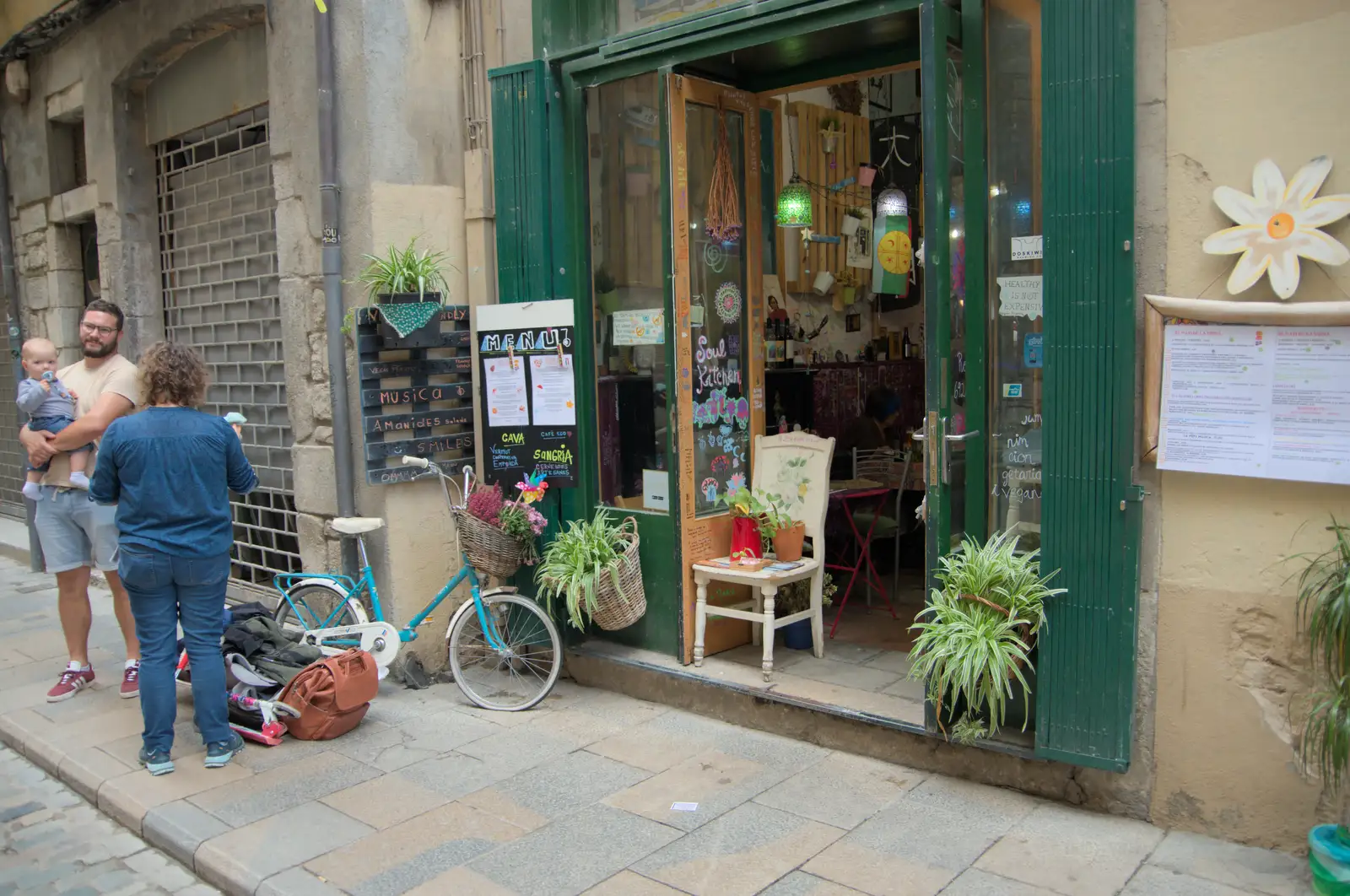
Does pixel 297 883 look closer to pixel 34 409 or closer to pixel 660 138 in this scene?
pixel 34 409

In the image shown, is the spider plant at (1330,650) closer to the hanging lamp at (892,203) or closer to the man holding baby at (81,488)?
the hanging lamp at (892,203)

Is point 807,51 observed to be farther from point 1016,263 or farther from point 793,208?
point 793,208

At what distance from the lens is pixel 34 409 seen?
5832mm

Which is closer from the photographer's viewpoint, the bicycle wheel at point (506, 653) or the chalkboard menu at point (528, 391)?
the bicycle wheel at point (506, 653)

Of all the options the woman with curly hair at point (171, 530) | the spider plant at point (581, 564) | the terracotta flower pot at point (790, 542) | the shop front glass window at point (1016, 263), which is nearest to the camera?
the shop front glass window at point (1016, 263)

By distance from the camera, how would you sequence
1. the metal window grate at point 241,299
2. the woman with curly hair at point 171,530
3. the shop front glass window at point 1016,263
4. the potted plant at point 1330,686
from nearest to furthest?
the potted plant at point 1330,686 < the shop front glass window at point 1016,263 < the woman with curly hair at point 171,530 < the metal window grate at point 241,299

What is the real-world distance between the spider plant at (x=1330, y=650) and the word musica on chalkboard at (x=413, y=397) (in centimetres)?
450

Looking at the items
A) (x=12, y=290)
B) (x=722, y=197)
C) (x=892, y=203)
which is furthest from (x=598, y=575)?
(x=12, y=290)

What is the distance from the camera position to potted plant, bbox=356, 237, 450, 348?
19.4ft

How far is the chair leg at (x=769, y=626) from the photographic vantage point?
535cm

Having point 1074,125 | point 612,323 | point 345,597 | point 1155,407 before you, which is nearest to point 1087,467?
point 1155,407

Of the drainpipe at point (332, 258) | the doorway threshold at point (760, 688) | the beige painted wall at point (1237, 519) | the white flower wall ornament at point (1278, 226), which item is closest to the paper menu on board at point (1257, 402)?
the beige painted wall at point (1237, 519)

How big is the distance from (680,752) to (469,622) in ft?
4.85

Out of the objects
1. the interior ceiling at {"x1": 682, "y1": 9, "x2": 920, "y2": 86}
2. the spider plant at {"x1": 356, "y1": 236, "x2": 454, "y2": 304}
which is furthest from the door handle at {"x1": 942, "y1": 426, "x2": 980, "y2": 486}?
the spider plant at {"x1": 356, "y1": 236, "x2": 454, "y2": 304}
